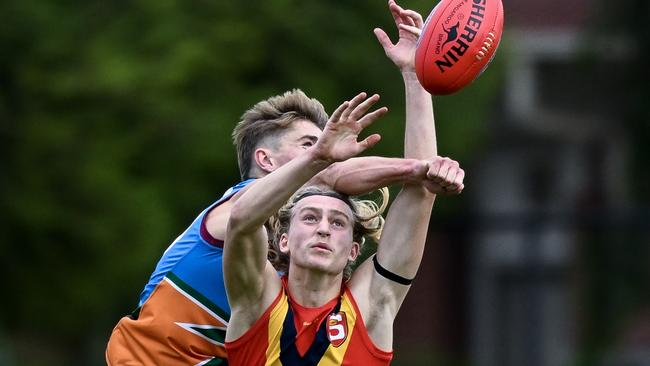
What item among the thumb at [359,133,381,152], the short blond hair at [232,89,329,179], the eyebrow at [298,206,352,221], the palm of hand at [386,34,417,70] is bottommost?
the eyebrow at [298,206,352,221]

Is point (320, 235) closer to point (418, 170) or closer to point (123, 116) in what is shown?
point (418, 170)

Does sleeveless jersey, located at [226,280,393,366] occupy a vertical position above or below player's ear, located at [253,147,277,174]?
below

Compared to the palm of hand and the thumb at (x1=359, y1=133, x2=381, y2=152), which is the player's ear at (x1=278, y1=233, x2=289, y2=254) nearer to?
the thumb at (x1=359, y1=133, x2=381, y2=152)

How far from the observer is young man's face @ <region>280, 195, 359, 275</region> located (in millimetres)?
7555

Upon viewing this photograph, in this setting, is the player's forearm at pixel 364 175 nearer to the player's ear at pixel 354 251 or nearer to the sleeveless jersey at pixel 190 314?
the player's ear at pixel 354 251

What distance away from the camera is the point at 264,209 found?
23.6 feet

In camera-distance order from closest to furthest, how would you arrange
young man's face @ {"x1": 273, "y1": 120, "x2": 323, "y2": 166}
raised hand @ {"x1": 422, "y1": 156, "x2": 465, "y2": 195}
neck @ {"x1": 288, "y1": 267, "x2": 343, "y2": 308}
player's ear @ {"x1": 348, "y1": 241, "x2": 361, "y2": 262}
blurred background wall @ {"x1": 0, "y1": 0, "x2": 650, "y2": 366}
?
raised hand @ {"x1": 422, "y1": 156, "x2": 465, "y2": 195} < neck @ {"x1": 288, "y1": 267, "x2": 343, "y2": 308} < player's ear @ {"x1": 348, "y1": 241, "x2": 361, "y2": 262} < young man's face @ {"x1": 273, "y1": 120, "x2": 323, "y2": 166} < blurred background wall @ {"x1": 0, "y1": 0, "x2": 650, "y2": 366}

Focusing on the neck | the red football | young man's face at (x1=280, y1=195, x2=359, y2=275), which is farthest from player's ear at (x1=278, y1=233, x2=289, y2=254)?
the red football

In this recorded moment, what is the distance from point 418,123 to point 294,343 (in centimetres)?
122

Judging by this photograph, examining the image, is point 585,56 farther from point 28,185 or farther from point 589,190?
point 28,185

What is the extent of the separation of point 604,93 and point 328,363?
564 inches

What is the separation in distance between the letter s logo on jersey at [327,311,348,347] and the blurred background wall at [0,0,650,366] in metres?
7.94

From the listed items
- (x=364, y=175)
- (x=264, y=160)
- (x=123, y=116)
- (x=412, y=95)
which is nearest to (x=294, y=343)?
(x=364, y=175)

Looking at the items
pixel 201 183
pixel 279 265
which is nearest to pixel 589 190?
pixel 201 183
